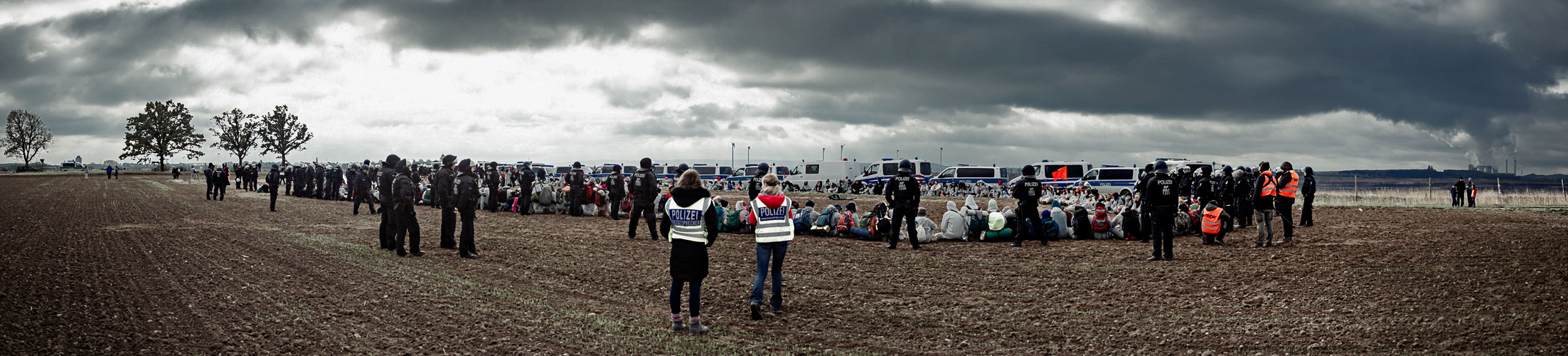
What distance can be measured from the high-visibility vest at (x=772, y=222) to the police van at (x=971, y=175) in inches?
1238

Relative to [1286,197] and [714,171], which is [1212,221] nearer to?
[1286,197]

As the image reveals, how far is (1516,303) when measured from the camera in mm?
7531

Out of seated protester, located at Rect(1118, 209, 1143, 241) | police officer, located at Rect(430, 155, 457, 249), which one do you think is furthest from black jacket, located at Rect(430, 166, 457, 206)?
seated protester, located at Rect(1118, 209, 1143, 241)

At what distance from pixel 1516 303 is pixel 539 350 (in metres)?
8.93

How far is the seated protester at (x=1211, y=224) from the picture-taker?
13406 millimetres

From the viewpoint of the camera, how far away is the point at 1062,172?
3512cm

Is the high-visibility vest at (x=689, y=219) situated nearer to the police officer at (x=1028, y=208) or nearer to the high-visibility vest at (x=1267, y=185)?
the police officer at (x=1028, y=208)

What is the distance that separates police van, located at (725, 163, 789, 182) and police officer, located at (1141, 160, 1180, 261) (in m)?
29.3

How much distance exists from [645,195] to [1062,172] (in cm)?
2555

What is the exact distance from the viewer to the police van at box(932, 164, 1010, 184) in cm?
3716

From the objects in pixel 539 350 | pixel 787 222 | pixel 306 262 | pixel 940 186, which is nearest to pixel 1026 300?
pixel 787 222

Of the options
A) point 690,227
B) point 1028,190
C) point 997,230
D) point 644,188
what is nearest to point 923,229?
point 997,230

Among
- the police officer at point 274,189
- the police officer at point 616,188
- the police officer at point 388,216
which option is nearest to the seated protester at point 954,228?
the police officer at point 616,188

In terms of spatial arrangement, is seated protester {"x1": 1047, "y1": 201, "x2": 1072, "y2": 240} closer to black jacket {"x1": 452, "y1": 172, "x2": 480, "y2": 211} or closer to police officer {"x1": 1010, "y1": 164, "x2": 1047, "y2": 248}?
police officer {"x1": 1010, "y1": 164, "x2": 1047, "y2": 248}
